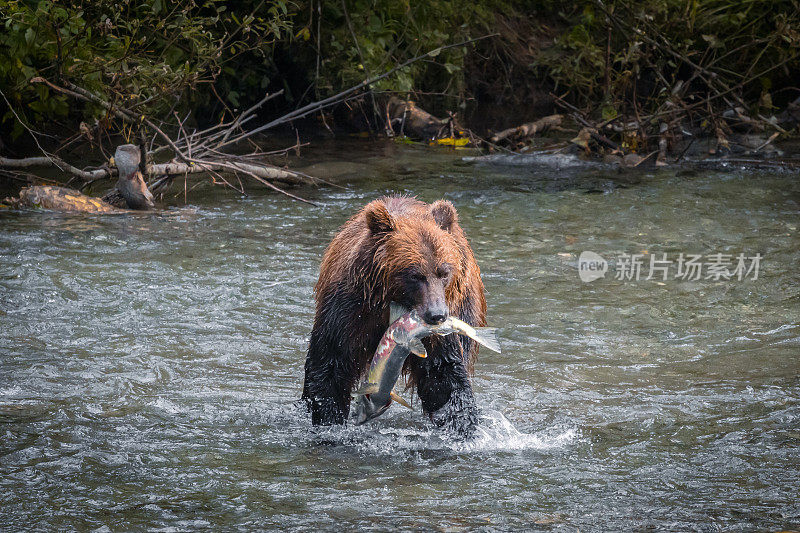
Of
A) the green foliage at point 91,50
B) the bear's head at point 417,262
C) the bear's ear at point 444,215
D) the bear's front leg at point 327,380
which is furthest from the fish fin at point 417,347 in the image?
the green foliage at point 91,50

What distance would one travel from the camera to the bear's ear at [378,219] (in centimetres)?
466

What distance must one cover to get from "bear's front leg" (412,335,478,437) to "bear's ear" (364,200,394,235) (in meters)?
0.70

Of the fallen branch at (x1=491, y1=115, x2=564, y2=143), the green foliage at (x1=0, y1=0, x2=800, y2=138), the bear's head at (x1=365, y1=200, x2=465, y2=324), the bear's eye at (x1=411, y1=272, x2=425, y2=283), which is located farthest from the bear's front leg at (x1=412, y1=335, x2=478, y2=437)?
the fallen branch at (x1=491, y1=115, x2=564, y2=143)

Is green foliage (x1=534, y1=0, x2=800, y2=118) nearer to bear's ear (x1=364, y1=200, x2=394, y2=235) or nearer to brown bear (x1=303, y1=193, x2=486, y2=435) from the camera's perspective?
brown bear (x1=303, y1=193, x2=486, y2=435)

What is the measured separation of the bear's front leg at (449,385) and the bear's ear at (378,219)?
27.6 inches

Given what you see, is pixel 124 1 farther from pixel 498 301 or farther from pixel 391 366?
pixel 391 366

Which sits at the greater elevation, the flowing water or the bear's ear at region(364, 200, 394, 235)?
the bear's ear at region(364, 200, 394, 235)

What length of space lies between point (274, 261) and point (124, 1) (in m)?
3.56

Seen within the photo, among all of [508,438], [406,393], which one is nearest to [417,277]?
[508,438]

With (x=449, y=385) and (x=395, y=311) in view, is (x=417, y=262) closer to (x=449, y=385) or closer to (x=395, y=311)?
(x=395, y=311)

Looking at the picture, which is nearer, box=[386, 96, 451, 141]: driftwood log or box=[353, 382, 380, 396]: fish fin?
box=[353, 382, 380, 396]: fish fin

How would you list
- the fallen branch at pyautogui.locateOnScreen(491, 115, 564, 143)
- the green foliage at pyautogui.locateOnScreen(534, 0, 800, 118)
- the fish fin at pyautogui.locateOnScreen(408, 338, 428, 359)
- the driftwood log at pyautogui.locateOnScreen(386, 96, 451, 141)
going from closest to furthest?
the fish fin at pyautogui.locateOnScreen(408, 338, 428, 359)
the green foliage at pyautogui.locateOnScreen(534, 0, 800, 118)
the fallen branch at pyautogui.locateOnScreen(491, 115, 564, 143)
the driftwood log at pyautogui.locateOnScreen(386, 96, 451, 141)

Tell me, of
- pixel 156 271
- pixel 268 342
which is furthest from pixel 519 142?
pixel 268 342

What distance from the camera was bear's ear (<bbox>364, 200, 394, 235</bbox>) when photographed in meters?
4.66
